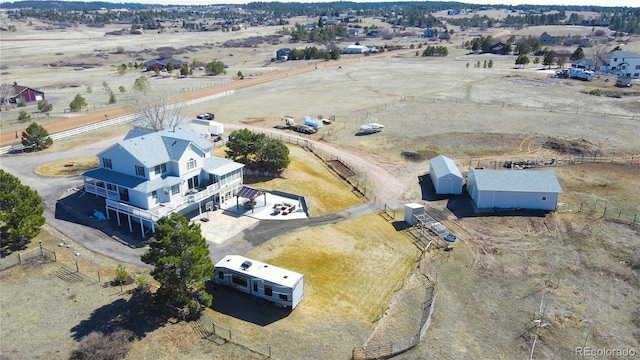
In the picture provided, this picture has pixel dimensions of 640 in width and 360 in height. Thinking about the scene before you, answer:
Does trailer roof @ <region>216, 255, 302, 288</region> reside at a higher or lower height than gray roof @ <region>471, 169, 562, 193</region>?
lower

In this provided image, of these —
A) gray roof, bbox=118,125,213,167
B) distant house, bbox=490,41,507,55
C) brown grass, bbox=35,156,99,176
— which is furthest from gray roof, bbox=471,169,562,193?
distant house, bbox=490,41,507,55

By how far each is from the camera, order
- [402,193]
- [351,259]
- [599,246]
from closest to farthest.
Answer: [351,259], [599,246], [402,193]

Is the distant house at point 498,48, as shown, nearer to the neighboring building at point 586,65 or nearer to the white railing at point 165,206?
the neighboring building at point 586,65

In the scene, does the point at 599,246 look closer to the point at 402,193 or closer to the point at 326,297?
the point at 402,193

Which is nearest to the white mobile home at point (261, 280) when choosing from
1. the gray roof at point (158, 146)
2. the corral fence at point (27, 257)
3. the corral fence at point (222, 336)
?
the corral fence at point (222, 336)

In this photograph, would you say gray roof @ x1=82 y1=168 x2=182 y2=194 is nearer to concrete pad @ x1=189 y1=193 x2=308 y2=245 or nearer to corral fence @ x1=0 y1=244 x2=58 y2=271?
concrete pad @ x1=189 y1=193 x2=308 y2=245

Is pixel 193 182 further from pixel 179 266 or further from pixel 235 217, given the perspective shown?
pixel 179 266

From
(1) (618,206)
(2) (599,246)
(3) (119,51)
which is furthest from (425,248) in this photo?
(3) (119,51)

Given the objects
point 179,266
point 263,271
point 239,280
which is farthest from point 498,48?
point 179,266

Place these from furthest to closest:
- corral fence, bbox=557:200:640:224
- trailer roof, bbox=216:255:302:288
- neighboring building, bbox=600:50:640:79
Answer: neighboring building, bbox=600:50:640:79
corral fence, bbox=557:200:640:224
trailer roof, bbox=216:255:302:288
